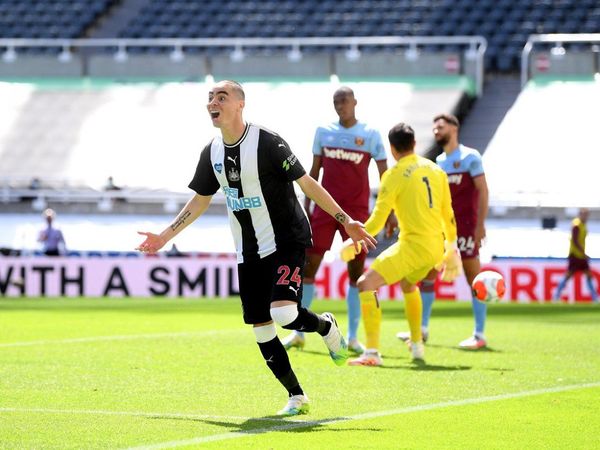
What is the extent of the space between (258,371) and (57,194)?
22.1 m

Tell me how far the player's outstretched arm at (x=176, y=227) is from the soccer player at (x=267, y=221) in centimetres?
39

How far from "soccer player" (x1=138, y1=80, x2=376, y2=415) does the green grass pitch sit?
0.55 metres

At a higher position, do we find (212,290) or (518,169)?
(518,169)

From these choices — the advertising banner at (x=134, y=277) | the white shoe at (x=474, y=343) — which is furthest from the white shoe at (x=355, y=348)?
the advertising banner at (x=134, y=277)

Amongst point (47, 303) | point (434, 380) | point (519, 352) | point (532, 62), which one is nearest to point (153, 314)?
point (47, 303)

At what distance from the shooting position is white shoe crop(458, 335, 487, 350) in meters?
14.4

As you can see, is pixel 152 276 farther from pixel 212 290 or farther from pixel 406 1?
pixel 406 1

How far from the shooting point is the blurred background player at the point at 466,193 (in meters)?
14.6

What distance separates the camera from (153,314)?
2030 centimetres

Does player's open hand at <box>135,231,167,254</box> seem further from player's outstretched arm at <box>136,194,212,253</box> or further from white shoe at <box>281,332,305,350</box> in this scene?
→ white shoe at <box>281,332,305,350</box>

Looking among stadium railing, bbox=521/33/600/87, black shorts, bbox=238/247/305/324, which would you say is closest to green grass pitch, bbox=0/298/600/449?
black shorts, bbox=238/247/305/324

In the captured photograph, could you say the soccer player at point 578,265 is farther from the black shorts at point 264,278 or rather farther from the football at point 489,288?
the black shorts at point 264,278

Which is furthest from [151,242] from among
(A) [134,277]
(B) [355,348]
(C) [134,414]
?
(A) [134,277]

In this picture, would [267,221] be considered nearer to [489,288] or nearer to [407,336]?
[489,288]
